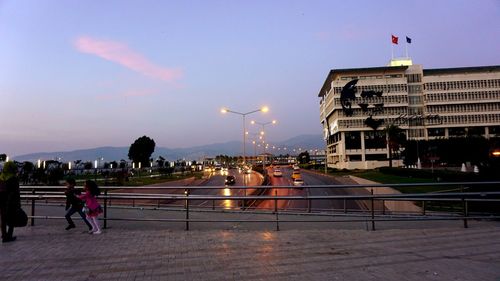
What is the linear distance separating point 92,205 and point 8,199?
1.77 metres

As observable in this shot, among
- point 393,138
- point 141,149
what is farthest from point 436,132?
point 141,149

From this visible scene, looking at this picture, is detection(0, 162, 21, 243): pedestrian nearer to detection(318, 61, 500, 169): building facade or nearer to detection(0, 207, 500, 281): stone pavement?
detection(0, 207, 500, 281): stone pavement

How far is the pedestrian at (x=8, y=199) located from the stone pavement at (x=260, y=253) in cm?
40

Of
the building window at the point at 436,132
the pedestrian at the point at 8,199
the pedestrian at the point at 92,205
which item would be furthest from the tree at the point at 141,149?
the pedestrian at the point at 8,199

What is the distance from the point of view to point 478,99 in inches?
4459

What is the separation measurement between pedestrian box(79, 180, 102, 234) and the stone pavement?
0.26m

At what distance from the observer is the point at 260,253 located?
7871 millimetres

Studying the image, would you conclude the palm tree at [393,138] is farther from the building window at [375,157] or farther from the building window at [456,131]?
the building window at [456,131]

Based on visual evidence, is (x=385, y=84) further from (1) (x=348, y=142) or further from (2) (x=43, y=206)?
(2) (x=43, y=206)

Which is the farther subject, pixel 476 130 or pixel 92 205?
pixel 476 130

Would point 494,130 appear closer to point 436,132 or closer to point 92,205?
point 436,132

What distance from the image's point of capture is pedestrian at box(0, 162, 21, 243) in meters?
9.24

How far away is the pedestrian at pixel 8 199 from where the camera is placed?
364 inches

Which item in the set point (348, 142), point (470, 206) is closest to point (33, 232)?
point (470, 206)
